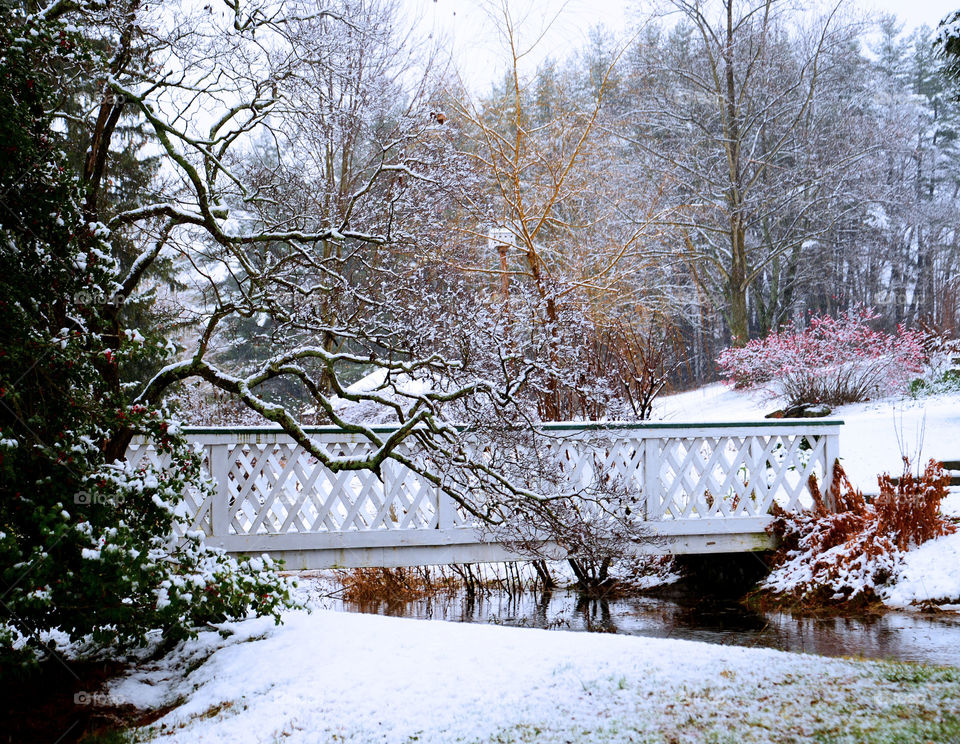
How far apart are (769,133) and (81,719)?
68.0ft

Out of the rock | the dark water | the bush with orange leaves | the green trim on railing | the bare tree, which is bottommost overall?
the dark water

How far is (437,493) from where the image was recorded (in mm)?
6418

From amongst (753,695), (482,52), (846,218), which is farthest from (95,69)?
(846,218)

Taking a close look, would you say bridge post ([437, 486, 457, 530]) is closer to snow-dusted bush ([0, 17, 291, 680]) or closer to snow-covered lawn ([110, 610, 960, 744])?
snow-covered lawn ([110, 610, 960, 744])

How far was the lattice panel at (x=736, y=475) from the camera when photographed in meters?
6.75

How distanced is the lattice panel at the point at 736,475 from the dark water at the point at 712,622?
0.87 meters

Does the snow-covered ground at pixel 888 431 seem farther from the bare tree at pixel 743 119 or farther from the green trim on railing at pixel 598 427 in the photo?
the bare tree at pixel 743 119

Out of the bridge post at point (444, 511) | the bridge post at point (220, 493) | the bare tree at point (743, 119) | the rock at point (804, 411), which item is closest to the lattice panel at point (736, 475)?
the bridge post at point (444, 511)

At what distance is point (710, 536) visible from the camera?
22.3 feet

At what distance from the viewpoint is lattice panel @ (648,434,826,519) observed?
6754mm

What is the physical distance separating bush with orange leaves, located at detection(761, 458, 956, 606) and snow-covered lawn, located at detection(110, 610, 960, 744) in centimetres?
233

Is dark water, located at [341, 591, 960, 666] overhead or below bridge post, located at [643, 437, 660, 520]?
below

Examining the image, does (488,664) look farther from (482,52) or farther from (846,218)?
(846,218)

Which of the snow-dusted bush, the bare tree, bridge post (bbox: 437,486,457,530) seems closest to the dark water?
bridge post (bbox: 437,486,457,530)
